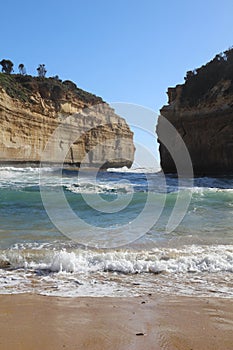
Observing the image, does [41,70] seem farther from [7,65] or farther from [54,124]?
[54,124]

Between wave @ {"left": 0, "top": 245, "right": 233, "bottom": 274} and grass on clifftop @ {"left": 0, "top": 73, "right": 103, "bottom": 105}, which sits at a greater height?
grass on clifftop @ {"left": 0, "top": 73, "right": 103, "bottom": 105}

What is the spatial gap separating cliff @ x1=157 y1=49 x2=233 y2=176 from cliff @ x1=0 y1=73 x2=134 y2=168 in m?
14.4

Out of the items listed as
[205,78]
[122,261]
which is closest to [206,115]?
[205,78]

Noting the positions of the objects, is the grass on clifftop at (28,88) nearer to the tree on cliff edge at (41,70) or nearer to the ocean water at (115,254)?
the tree on cliff edge at (41,70)

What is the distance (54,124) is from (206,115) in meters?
19.9

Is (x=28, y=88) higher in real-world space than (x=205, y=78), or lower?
higher

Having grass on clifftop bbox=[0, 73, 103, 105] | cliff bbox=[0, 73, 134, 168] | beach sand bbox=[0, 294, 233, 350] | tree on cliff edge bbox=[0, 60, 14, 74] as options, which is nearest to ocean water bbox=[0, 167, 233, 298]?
beach sand bbox=[0, 294, 233, 350]

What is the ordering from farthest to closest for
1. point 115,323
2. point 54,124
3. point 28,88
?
point 54,124 < point 28,88 < point 115,323

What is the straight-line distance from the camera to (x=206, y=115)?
2370cm

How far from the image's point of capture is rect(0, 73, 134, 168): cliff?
3008 centimetres

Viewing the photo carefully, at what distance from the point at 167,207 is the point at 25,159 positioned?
24.6 meters

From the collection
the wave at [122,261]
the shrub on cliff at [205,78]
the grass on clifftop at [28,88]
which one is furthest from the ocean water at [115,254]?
the grass on clifftop at [28,88]

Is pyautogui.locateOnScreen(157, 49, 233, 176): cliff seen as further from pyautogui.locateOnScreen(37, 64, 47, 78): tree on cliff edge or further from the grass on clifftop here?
pyautogui.locateOnScreen(37, 64, 47, 78): tree on cliff edge

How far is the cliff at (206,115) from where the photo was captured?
2239cm
